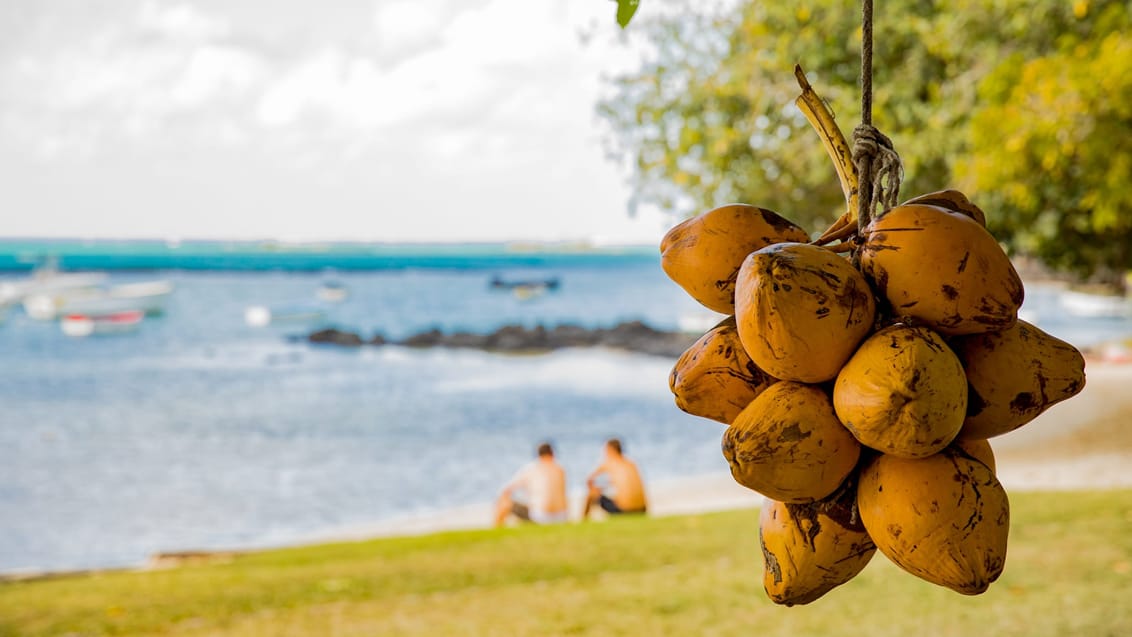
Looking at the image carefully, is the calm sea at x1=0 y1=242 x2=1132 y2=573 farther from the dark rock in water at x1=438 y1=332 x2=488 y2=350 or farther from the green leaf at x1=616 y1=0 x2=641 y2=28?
the green leaf at x1=616 y1=0 x2=641 y2=28

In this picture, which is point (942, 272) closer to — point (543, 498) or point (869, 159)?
point (869, 159)

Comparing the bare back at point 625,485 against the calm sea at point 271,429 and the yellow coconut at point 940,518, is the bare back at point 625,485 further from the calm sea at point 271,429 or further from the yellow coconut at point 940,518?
the yellow coconut at point 940,518

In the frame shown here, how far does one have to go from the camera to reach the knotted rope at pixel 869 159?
3.15ft

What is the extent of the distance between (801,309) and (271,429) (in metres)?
24.7

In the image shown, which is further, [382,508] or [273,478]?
[273,478]

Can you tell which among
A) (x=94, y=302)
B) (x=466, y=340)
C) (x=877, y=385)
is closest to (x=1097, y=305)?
(x=466, y=340)

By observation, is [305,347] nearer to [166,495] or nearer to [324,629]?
[166,495]

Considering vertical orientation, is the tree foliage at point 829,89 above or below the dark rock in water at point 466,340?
above

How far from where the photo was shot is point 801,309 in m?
0.83

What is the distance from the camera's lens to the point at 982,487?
90 cm

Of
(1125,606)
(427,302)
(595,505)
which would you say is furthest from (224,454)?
(427,302)

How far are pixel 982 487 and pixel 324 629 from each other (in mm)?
5224

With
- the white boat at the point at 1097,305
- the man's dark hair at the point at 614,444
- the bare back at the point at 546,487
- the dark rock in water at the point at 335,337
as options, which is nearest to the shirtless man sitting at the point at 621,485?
the man's dark hair at the point at 614,444

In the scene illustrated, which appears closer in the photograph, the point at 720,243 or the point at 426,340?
the point at 720,243
